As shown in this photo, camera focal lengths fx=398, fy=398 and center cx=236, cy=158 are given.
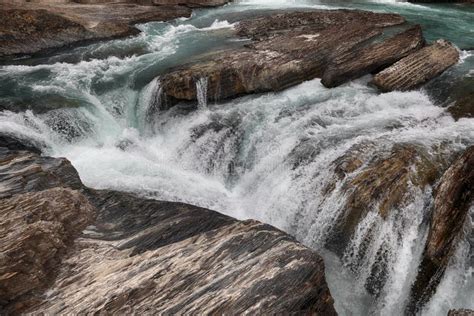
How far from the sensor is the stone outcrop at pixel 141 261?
6359 millimetres

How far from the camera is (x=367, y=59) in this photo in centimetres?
1505

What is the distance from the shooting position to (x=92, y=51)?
18531 millimetres

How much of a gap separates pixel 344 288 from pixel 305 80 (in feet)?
27.9

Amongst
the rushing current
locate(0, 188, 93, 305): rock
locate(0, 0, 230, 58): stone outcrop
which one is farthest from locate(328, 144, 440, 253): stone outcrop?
locate(0, 0, 230, 58): stone outcrop

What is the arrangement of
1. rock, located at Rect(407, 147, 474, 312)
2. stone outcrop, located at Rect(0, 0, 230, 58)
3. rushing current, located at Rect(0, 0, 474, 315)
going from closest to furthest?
rock, located at Rect(407, 147, 474, 312) < rushing current, located at Rect(0, 0, 474, 315) < stone outcrop, located at Rect(0, 0, 230, 58)

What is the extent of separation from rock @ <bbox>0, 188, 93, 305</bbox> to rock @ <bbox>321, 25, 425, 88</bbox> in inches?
390

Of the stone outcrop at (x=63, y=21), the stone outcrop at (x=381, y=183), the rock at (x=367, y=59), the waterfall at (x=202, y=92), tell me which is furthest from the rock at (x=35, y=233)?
the stone outcrop at (x=63, y=21)

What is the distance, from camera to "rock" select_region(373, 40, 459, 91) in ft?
45.8

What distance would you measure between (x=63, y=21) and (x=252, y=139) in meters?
13.0

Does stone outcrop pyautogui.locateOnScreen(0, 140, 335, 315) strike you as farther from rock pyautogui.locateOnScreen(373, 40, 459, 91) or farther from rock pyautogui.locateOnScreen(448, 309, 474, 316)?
rock pyautogui.locateOnScreen(373, 40, 459, 91)

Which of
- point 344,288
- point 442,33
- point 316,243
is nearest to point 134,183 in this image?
point 316,243

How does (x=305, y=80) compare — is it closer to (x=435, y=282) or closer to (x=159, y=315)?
(x=435, y=282)

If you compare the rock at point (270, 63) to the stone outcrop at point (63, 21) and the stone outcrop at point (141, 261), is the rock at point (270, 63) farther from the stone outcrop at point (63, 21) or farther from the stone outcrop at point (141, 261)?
the stone outcrop at point (63, 21)

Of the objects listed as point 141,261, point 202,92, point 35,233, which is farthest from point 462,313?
point 202,92
